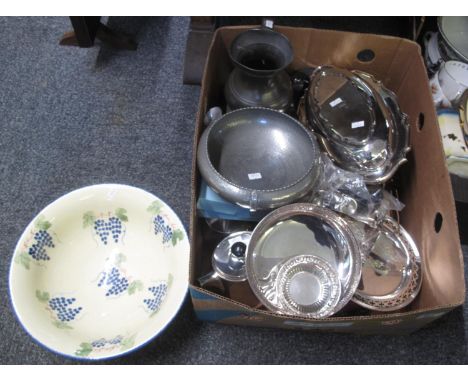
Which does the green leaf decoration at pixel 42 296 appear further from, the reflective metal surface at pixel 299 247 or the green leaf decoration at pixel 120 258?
the reflective metal surface at pixel 299 247

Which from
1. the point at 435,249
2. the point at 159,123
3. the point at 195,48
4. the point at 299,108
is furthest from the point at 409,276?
the point at 195,48

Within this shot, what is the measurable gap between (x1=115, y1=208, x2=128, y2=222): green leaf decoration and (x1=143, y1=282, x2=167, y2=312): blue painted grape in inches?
5.9

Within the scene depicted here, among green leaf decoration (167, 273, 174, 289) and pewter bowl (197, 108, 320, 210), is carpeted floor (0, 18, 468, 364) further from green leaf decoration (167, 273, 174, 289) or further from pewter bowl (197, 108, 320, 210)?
pewter bowl (197, 108, 320, 210)

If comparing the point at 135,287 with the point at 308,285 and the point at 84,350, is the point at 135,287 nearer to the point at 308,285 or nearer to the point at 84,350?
the point at 84,350

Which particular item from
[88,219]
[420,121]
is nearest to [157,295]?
[88,219]

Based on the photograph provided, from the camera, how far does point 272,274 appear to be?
0.76m

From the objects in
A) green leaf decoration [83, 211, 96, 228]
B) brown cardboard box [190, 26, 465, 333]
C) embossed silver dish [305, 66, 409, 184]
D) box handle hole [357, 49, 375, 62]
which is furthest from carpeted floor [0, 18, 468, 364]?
box handle hole [357, 49, 375, 62]

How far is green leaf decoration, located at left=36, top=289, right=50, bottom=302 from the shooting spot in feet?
2.44

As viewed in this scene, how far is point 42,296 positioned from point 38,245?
9 centimetres

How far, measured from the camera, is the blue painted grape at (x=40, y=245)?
77 centimetres

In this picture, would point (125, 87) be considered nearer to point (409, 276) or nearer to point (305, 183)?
point (305, 183)

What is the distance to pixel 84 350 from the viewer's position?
0.68 metres

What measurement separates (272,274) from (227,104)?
0.37 meters

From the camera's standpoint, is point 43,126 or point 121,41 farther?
point 121,41
